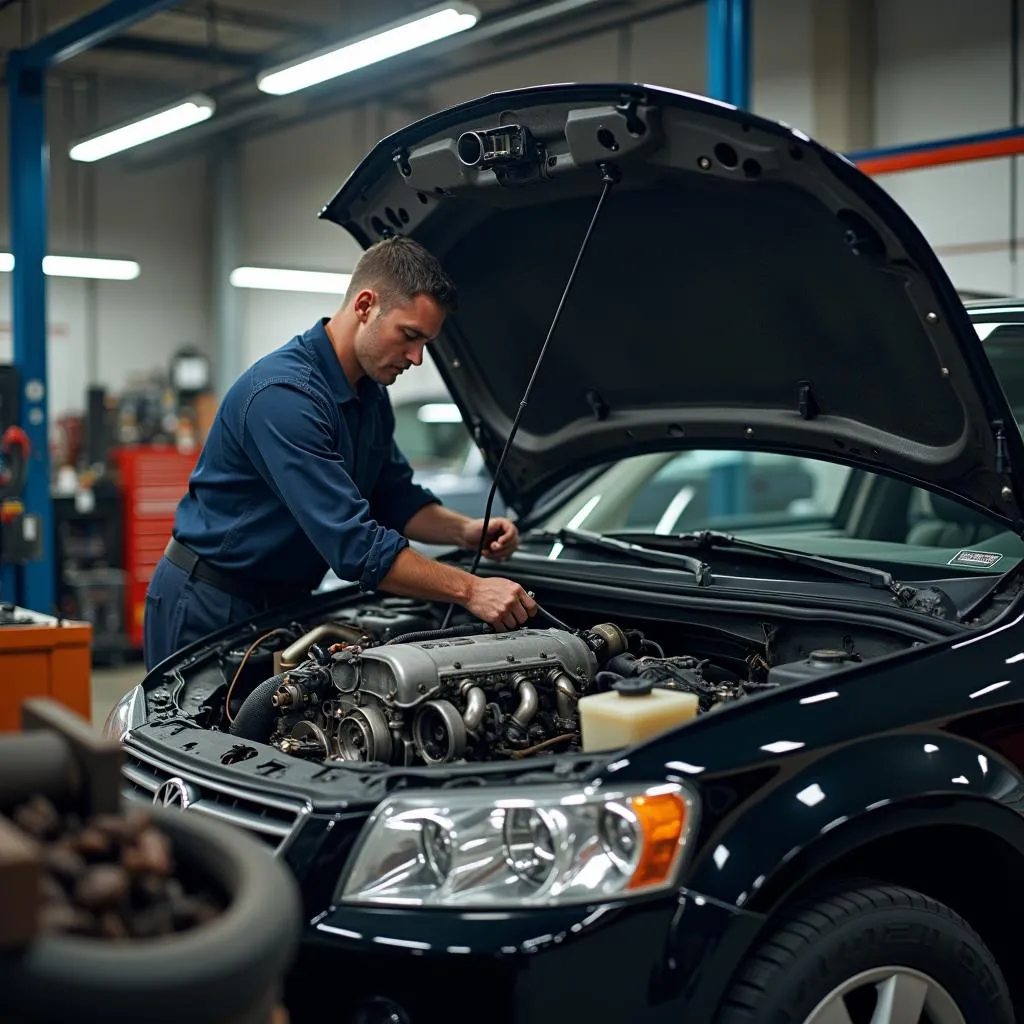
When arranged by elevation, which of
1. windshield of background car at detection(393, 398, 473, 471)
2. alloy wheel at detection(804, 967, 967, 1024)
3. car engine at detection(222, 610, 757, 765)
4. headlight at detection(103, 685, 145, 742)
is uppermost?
windshield of background car at detection(393, 398, 473, 471)

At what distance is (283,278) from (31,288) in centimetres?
658

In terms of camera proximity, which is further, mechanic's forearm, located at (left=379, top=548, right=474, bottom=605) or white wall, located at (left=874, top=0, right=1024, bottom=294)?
white wall, located at (left=874, top=0, right=1024, bottom=294)

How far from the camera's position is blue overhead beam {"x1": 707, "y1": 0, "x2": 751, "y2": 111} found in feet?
18.4

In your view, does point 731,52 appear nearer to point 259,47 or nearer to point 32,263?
point 32,263

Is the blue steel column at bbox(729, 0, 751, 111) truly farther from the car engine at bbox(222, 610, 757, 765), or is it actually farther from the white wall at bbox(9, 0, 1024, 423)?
the car engine at bbox(222, 610, 757, 765)

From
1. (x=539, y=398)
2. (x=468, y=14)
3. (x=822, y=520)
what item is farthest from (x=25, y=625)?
(x=468, y=14)

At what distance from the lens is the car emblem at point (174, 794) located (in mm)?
1987

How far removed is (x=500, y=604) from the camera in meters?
2.53

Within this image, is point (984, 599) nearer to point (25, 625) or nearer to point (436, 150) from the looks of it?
point (436, 150)

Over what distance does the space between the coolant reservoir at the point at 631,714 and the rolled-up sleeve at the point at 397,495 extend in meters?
1.39

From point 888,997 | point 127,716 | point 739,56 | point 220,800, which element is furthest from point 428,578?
point 739,56

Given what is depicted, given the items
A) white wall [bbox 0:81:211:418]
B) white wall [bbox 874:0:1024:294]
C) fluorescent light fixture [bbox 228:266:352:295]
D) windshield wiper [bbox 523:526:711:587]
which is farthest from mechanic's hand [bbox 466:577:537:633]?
white wall [bbox 0:81:211:418]

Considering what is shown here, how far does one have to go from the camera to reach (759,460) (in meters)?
9.17

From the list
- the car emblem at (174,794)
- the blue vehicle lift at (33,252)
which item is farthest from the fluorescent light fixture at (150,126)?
the car emblem at (174,794)
